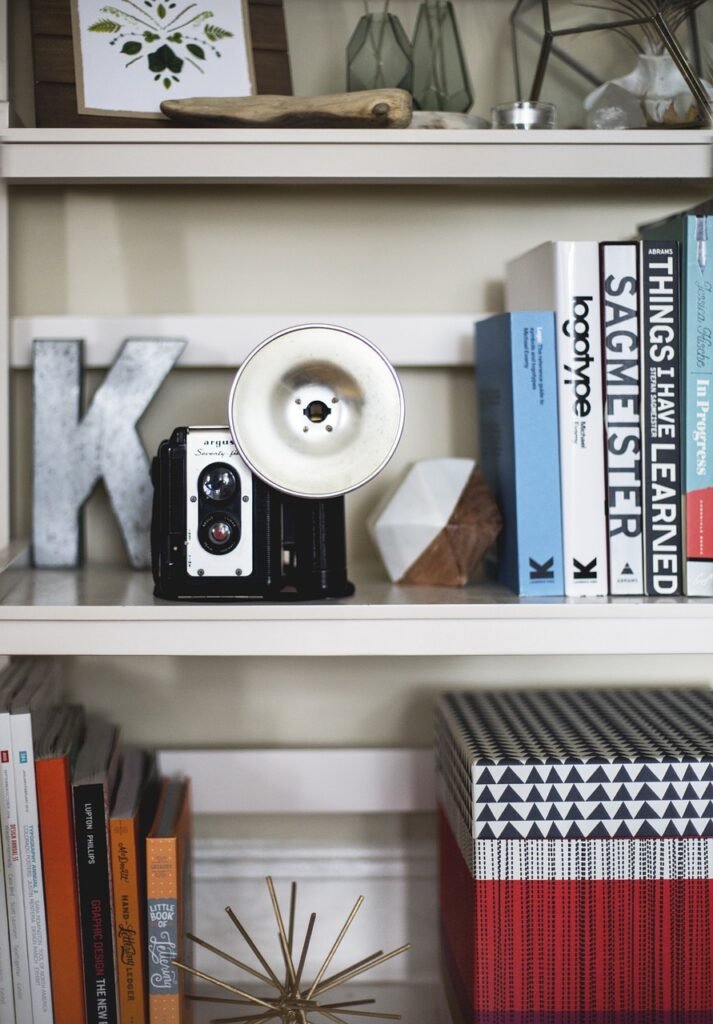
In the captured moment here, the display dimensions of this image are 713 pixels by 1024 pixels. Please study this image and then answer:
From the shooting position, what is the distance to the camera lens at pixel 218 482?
2.80 feet

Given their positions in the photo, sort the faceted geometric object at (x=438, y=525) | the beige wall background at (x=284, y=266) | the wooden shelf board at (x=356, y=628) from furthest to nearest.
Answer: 1. the beige wall background at (x=284, y=266)
2. the faceted geometric object at (x=438, y=525)
3. the wooden shelf board at (x=356, y=628)

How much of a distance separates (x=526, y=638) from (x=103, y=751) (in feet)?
1.36

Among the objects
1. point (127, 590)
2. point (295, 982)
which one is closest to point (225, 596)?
point (127, 590)

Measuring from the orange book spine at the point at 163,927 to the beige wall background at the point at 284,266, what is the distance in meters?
0.24

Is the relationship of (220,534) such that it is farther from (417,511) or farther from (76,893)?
(76,893)

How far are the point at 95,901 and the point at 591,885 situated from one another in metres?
0.43

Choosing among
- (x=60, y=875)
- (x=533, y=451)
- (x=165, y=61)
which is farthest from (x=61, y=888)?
(x=165, y=61)

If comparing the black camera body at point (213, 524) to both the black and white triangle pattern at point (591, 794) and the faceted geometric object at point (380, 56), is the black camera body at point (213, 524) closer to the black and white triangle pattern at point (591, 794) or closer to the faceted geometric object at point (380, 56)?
the black and white triangle pattern at point (591, 794)

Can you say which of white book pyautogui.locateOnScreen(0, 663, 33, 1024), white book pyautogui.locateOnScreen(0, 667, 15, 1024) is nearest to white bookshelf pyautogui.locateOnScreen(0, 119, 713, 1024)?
white book pyautogui.locateOnScreen(0, 663, 33, 1024)

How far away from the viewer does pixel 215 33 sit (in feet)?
3.28

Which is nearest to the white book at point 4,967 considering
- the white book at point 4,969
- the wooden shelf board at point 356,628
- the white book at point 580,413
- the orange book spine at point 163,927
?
the white book at point 4,969

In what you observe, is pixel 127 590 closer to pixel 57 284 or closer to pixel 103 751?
pixel 103 751

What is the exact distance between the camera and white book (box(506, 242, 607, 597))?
88 cm

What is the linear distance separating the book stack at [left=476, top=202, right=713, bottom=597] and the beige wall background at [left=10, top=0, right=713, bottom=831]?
0.75 feet
